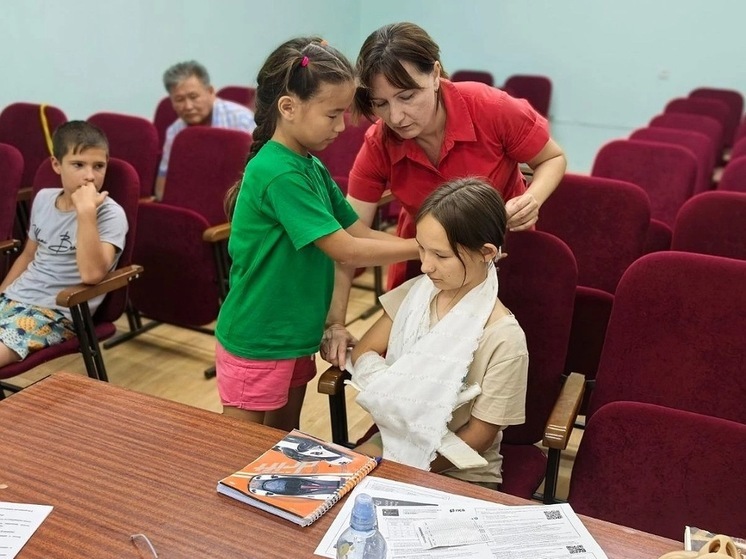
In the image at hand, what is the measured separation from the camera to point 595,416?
1512 millimetres

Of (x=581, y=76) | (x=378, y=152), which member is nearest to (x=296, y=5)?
(x=581, y=76)

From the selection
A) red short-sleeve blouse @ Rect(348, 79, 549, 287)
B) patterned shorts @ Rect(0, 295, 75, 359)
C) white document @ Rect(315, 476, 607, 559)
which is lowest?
patterned shorts @ Rect(0, 295, 75, 359)

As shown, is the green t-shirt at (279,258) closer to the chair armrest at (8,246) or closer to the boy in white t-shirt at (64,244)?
the boy in white t-shirt at (64,244)

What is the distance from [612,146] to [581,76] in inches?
134

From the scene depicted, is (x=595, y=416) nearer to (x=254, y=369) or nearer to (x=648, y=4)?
(x=254, y=369)

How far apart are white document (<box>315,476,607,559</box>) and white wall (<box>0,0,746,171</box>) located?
3.71m

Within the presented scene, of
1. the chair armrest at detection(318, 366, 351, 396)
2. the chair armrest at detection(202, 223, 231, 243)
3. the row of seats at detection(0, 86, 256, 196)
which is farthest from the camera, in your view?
the row of seats at detection(0, 86, 256, 196)

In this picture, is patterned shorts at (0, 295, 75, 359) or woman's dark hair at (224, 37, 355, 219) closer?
woman's dark hair at (224, 37, 355, 219)

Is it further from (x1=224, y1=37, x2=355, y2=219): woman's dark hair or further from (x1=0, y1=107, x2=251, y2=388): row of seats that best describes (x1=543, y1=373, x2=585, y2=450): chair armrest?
(x1=0, y1=107, x2=251, y2=388): row of seats

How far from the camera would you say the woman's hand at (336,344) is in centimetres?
167

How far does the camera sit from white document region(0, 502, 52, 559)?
102 cm

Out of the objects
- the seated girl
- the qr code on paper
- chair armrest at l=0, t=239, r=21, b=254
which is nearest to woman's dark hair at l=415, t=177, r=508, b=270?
the seated girl

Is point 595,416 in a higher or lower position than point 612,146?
lower

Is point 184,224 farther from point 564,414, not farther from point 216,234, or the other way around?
point 564,414
